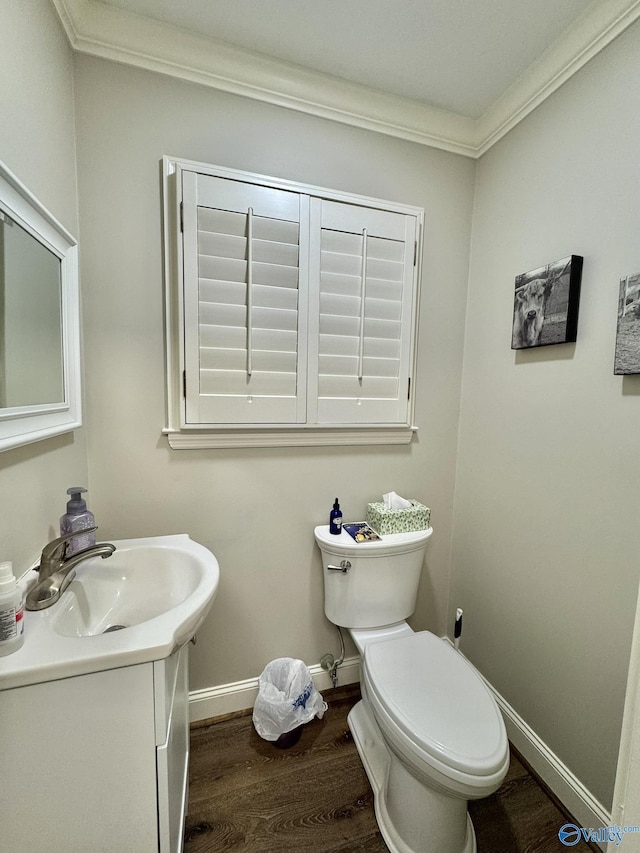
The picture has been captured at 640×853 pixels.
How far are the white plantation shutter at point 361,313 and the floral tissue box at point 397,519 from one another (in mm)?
373

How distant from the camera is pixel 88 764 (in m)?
0.67

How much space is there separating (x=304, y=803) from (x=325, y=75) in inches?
98.2

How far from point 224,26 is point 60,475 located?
1476mm

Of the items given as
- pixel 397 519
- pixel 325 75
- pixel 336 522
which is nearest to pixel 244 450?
pixel 336 522

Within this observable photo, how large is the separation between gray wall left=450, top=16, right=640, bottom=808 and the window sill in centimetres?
39

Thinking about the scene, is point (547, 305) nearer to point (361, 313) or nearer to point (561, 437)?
point (561, 437)

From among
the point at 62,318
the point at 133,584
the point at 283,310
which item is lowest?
the point at 133,584

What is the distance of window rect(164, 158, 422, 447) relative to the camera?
1.19 metres

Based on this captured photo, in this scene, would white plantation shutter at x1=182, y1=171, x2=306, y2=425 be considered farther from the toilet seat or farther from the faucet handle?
the toilet seat

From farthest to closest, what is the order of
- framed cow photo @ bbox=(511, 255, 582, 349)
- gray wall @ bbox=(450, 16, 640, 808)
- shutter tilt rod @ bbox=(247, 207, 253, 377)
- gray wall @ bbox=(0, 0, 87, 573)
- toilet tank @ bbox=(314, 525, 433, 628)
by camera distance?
toilet tank @ bbox=(314, 525, 433, 628), shutter tilt rod @ bbox=(247, 207, 253, 377), framed cow photo @ bbox=(511, 255, 582, 349), gray wall @ bbox=(450, 16, 640, 808), gray wall @ bbox=(0, 0, 87, 573)

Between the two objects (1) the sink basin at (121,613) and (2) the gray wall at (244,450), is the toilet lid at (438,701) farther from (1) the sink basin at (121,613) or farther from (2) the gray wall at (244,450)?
(1) the sink basin at (121,613)

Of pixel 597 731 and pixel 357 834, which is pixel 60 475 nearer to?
pixel 357 834

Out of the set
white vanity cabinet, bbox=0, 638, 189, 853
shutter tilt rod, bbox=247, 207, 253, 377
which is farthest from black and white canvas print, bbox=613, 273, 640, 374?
white vanity cabinet, bbox=0, 638, 189, 853

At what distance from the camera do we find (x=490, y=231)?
4.70 feet
